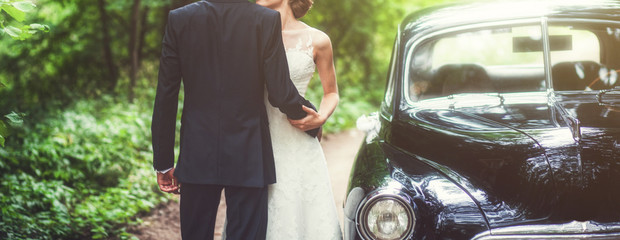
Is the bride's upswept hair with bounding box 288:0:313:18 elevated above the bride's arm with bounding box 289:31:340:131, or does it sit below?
above

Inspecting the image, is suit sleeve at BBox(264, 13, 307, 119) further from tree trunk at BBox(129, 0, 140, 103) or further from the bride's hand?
tree trunk at BBox(129, 0, 140, 103)

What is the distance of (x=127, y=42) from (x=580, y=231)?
1024cm

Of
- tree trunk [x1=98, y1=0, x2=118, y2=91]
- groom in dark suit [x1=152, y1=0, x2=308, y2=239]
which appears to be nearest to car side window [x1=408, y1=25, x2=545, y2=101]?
groom in dark suit [x1=152, y1=0, x2=308, y2=239]

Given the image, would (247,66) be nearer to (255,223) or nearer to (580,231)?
(255,223)

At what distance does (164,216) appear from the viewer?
18.7ft

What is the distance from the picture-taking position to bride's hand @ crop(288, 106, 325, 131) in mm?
2912

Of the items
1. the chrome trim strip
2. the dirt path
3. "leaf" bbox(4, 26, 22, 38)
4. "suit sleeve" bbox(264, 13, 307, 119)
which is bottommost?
the dirt path

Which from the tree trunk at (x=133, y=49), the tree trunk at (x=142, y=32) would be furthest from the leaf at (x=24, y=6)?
the tree trunk at (x=142, y=32)

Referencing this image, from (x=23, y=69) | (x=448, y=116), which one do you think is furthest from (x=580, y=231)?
(x=23, y=69)

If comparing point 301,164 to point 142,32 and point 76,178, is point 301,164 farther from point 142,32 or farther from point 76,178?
point 142,32

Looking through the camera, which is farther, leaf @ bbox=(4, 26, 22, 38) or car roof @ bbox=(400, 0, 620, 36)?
car roof @ bbox=(400, 0, 620, 36)

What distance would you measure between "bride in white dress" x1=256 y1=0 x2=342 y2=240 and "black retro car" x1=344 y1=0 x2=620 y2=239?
15 cm

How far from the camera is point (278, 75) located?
107 inches

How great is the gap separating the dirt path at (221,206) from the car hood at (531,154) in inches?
88.3
